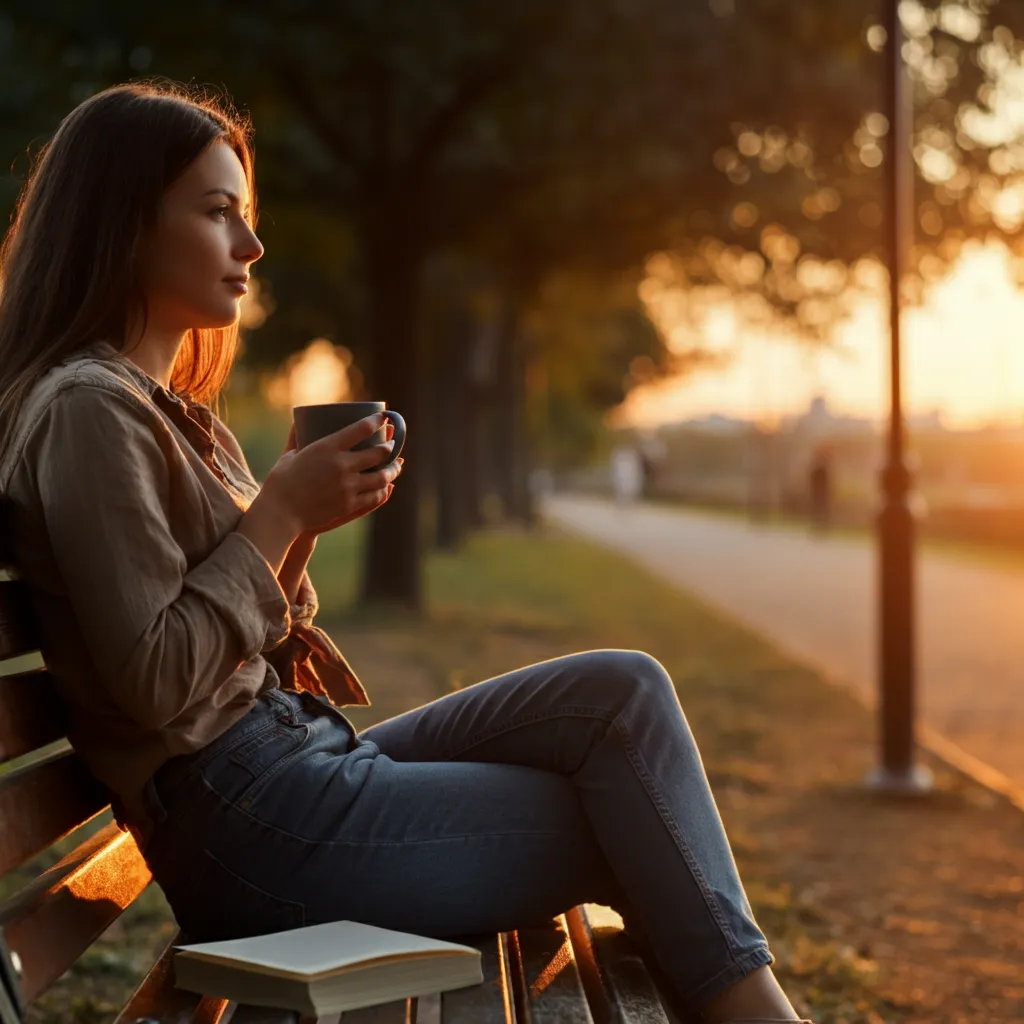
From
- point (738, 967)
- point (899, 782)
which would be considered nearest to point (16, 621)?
point (738, 967)

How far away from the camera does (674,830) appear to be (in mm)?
2197

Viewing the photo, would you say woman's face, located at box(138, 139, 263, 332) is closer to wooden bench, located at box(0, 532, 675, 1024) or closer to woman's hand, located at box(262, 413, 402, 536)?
woman's hand, located at box(262, 413, 402, 536)

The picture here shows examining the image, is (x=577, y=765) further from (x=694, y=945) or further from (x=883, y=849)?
(x=883, y=849)

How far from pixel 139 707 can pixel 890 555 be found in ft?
17.6

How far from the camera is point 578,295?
1922 centimetres

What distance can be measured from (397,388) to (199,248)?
1154 cm

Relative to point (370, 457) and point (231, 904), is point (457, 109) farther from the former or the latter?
point (231, 904)

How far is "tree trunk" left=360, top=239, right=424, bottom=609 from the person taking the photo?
13.7 m

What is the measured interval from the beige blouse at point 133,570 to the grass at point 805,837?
194cm

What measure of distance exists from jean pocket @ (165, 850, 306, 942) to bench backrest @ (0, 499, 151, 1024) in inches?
6.2

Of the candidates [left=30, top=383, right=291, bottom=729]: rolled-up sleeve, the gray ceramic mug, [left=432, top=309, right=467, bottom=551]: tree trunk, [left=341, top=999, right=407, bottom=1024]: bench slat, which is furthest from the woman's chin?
[left=432, top=309, right=467, bottom=551]: tree trunk

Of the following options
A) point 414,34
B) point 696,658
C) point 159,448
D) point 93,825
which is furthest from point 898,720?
point 414,34

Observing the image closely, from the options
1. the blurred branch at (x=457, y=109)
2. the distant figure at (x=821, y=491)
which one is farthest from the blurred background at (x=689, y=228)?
the distant figure at (x=821, y=491)

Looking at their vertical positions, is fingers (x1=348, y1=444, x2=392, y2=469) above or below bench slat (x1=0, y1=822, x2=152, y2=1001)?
above
